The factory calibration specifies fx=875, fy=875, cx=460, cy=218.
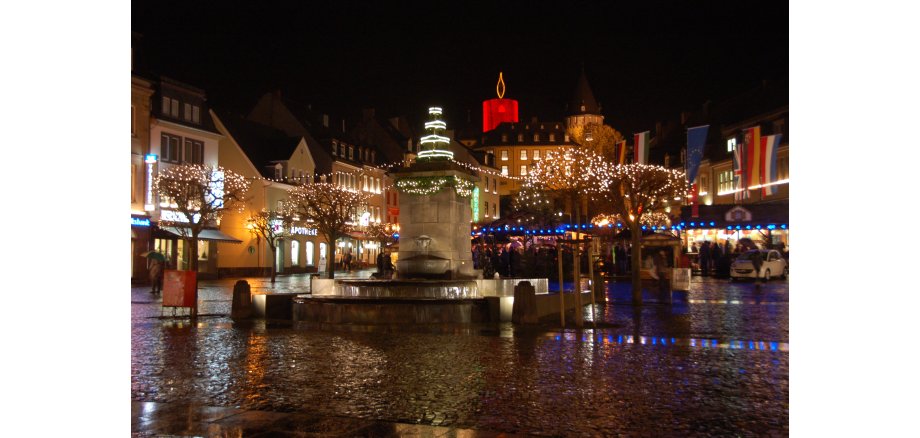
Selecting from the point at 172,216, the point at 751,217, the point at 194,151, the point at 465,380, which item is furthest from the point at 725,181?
the point at 465,380

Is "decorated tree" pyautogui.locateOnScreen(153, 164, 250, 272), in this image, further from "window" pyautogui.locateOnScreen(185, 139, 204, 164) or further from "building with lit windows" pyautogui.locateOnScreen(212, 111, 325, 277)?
"building with lit windows" pyautogui.locateOnScreen(212, 111, 325, 277)

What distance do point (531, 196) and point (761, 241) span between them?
682 inches

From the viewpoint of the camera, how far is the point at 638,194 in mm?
37344

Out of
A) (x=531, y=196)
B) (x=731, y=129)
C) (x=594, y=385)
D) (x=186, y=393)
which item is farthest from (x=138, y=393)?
(x=731, y=129)

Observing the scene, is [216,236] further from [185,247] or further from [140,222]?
[140,222]

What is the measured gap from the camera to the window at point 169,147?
50.6m

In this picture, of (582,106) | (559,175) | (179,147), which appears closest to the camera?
(179,147)

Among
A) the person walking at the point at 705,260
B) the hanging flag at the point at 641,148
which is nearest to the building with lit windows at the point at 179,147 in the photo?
the hanging flag at the point at 641,148

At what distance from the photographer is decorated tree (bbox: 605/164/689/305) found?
25.5 metres

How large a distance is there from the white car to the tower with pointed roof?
4270 inches

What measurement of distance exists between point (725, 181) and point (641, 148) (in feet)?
119

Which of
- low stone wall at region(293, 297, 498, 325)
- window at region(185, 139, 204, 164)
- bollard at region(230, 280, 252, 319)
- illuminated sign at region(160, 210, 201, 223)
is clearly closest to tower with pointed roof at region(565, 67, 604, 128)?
window at region(185, 139, 204, 164)

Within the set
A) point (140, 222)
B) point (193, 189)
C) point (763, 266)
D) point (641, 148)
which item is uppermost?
point (641, 148)

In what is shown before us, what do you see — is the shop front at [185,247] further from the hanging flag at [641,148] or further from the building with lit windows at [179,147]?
the hanging flag at [641,148]
